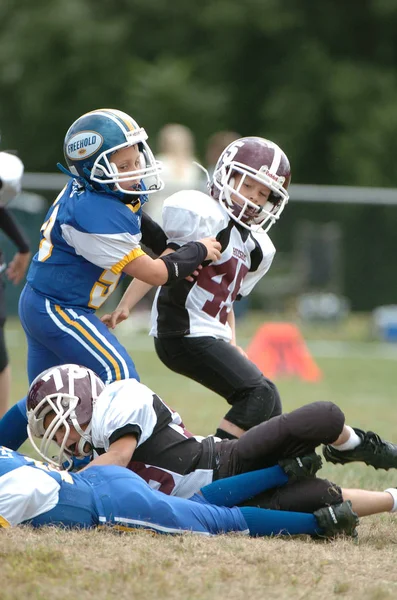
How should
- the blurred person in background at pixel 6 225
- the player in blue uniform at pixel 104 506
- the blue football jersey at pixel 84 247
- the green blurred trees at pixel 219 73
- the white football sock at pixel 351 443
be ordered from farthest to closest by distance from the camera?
1. the green blurred trees at pixel 219 73
2. the blurred person in background at pixel 6 225
3. the blue football jersey at pixel 84 247
4. the white football sock at pixel 351 443
5. the player in blue uniform at pixel 104 506

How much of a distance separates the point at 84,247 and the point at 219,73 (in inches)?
687

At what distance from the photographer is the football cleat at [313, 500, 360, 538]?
4.20 metres

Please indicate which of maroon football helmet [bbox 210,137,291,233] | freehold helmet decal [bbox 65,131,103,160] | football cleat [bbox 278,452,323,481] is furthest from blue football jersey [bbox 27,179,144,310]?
football cleat [bbox 278,452,323,481]

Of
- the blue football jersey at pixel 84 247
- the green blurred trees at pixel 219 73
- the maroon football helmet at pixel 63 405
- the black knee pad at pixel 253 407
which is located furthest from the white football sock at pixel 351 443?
the green blurred trees at pixel 219 73

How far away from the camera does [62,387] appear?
13.7ft

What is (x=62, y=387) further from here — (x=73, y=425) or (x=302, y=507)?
(x=302, y=507)

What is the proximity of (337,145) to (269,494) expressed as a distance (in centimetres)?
1655

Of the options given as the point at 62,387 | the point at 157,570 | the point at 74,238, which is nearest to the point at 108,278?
the point at 74,238

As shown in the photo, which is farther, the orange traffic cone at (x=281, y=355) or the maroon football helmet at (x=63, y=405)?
the orange traffic cone at (x=281, y=355)

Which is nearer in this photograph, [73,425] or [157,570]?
[157,570]

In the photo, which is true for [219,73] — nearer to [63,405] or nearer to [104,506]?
[63,405]

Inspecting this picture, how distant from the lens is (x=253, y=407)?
4.93m

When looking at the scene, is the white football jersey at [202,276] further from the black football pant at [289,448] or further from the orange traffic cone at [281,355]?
the orange traffic cone at [281,355]

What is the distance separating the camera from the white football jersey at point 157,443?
4.15 metres
